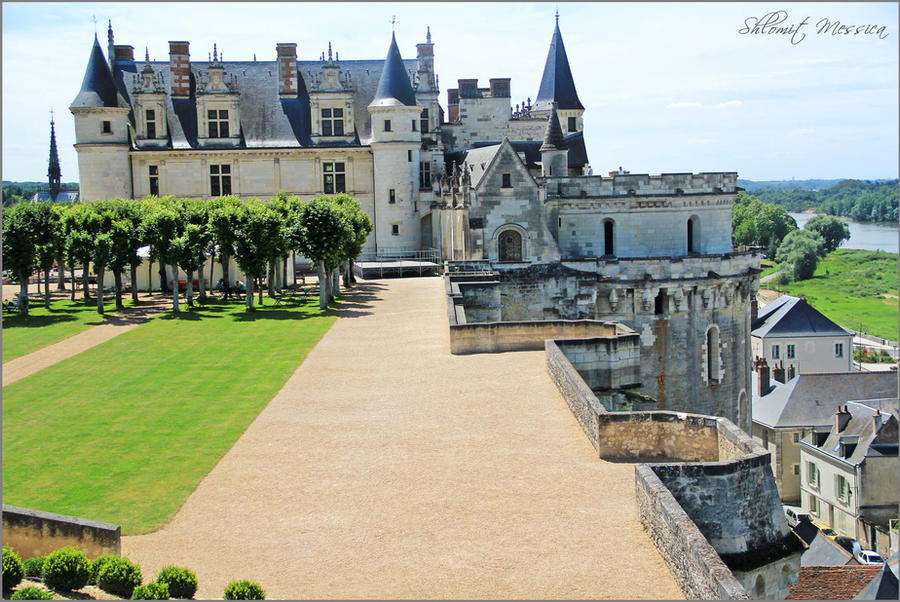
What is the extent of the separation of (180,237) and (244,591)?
33.2 metres

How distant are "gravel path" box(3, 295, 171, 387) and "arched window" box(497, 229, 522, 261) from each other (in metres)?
16.0

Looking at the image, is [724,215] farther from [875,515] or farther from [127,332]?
[127,332]

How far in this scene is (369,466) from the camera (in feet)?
54.5

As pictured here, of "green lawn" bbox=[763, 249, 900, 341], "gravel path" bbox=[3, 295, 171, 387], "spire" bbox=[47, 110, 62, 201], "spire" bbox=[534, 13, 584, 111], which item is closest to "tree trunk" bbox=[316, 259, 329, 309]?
"gravel path" bbox=[3, 295, 171, 387]

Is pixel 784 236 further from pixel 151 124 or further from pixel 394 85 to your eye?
pixel 151 124

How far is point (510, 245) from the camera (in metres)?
45.4

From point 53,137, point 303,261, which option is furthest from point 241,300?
point 53,137

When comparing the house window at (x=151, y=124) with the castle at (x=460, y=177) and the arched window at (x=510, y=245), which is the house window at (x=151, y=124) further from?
the arched window at (x=510, y=245)

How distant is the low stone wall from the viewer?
12922 millimetres

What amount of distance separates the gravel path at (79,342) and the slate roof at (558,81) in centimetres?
2748

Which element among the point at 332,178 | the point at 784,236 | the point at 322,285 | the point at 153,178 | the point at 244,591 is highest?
the point at 153,178

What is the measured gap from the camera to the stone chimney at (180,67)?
58.2 m

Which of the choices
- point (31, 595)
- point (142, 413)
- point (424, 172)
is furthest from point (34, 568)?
point (424, 172)

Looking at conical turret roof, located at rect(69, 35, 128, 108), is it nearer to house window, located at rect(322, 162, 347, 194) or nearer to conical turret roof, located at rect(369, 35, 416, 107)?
house window, located at rect(322, 162, 347, 194)
